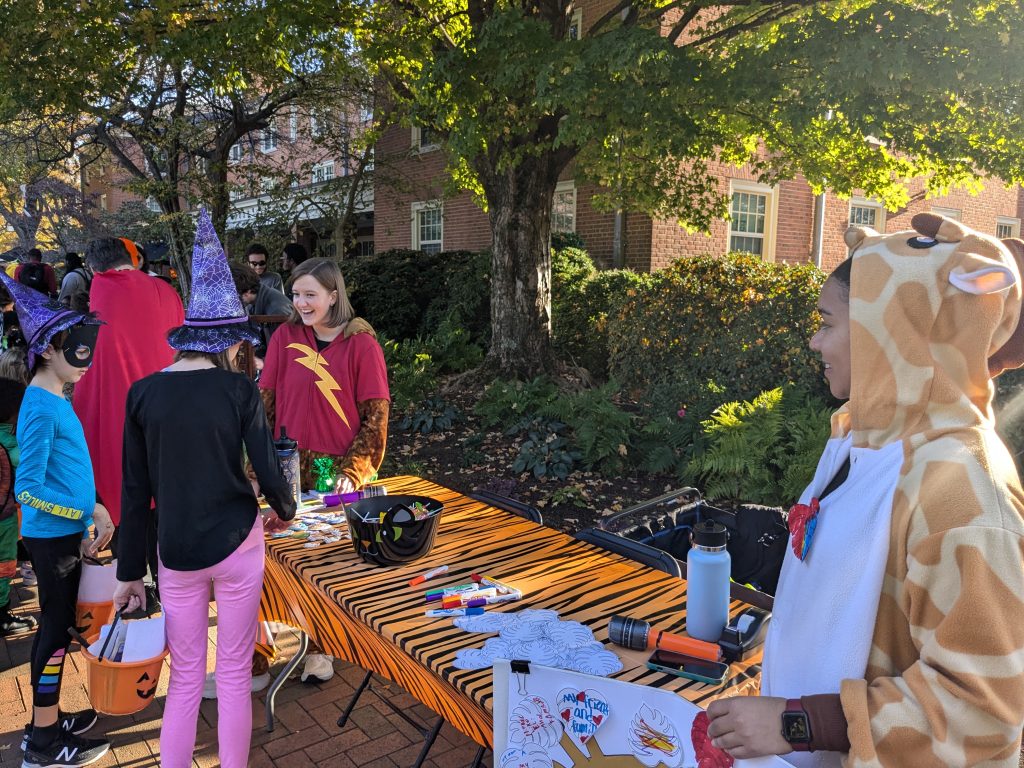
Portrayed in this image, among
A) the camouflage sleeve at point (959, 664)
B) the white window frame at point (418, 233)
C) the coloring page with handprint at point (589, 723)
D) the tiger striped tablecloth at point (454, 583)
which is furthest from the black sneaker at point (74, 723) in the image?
the white window frame at point (418, 233)

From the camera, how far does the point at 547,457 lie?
6598 mm

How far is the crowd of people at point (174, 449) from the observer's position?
2.40 metres

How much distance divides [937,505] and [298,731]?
299cm

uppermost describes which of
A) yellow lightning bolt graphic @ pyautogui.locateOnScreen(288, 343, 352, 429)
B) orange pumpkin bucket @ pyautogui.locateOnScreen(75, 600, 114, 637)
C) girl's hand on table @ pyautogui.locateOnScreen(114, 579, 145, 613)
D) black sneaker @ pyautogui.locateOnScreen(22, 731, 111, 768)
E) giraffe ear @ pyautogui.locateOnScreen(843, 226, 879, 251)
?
giraffe ear @ pyautogui.locateOnScreen(843, 226, 879, 251)

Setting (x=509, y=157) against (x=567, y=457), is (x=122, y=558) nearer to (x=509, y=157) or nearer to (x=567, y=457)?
(x=567, y=457)

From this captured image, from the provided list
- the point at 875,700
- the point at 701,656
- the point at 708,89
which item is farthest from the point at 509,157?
the point at 875,700

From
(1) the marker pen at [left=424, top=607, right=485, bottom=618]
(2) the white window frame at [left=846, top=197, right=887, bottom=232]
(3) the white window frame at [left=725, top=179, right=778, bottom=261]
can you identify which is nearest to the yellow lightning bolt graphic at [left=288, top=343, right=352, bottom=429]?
(1) the marker pen at [left=424, top=607, right=485, bottom=618]

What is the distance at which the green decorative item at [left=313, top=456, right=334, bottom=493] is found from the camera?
345 centimetres

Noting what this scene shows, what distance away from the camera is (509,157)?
26.5 ft

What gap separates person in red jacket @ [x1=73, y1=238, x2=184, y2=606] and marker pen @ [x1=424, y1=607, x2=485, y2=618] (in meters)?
2.37

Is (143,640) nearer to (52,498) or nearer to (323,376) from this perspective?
(52,498)

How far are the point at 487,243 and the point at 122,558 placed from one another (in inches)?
555

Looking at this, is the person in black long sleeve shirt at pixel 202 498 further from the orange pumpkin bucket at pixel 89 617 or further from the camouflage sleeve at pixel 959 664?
the camouflage sleeve at pixel 959 664

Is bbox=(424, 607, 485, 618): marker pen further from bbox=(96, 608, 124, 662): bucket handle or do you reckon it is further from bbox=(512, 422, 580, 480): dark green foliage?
bbox=(512, 422, 580, 480): dark green foliage
